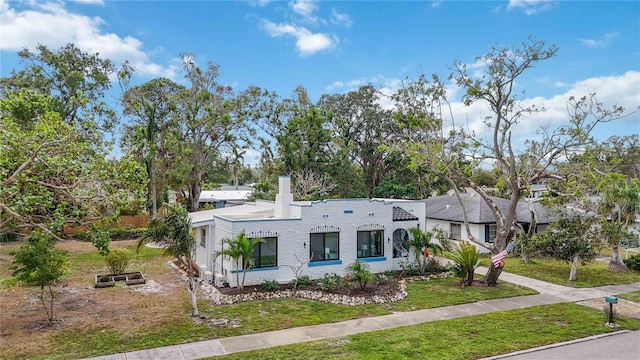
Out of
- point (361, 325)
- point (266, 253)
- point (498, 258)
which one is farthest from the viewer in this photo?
point (266, 253)

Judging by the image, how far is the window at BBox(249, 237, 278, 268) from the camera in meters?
16.2

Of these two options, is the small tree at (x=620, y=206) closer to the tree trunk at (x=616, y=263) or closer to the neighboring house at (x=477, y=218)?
the tree trunk at (x=616, y=263)

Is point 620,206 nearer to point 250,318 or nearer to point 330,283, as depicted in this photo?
point 330,283

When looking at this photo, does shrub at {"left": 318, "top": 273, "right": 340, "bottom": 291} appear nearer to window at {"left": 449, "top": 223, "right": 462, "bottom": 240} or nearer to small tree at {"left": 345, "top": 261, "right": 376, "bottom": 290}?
small tree at {"left": 345, "top": 261, "right": 376, "bottom": 290}

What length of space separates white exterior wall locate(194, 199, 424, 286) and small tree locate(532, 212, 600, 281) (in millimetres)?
5994

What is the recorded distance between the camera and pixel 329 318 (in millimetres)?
12453

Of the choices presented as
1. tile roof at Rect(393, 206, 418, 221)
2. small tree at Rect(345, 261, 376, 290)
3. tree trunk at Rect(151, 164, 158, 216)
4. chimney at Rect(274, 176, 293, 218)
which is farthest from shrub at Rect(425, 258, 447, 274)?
tree trunk at Rect(151, 164, 158, 216)

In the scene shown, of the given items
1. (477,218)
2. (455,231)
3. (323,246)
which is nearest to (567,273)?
(477,218)

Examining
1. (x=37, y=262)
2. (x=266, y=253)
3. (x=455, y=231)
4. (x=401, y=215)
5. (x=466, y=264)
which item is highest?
(x=401, y=215)

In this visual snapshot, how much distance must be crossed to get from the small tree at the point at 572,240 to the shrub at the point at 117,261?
18955mm

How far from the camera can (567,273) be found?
19.7 meters

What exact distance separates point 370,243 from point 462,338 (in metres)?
8.06

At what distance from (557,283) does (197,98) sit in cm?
3101

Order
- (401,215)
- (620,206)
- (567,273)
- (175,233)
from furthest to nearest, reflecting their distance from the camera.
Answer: (620,206)
(567,273)
(401,215)
(175,233)
